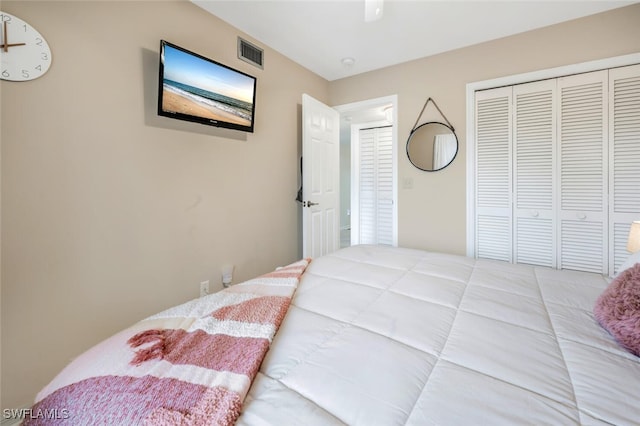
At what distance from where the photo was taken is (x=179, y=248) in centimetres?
200

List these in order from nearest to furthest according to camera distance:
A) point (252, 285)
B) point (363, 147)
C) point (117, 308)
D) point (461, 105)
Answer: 1. point (252, 285)
2. point (117, 308)
3. point (461, 105)
4. point (363, 147)

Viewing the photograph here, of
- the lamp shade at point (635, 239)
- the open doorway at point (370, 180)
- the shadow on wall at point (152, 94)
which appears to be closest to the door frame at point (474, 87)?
the lamp shade at point (635, 239)

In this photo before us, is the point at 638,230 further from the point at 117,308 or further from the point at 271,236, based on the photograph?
the point at 117,308

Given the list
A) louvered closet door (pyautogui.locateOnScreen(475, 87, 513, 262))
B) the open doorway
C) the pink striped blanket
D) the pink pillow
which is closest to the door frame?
louvered closet door (pyautogui.locateOnScreen(475, 87, 513, 262))

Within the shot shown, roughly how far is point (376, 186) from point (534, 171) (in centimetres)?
226

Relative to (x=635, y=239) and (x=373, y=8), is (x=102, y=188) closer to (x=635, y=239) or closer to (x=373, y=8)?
(x=373, y=8)

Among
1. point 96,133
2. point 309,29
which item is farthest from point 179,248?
point 309,29

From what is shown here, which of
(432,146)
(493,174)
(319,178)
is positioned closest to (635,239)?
(493,174)

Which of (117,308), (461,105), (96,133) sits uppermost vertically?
(461,105)

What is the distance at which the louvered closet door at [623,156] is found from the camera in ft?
6.84

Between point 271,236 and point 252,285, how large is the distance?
1.48m

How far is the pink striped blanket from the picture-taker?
1.87ft

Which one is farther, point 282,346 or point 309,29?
point 309,29

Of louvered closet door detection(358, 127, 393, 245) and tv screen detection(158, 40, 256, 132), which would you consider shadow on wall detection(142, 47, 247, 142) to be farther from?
louvered closet door detection(358, 127, 393, 245)
